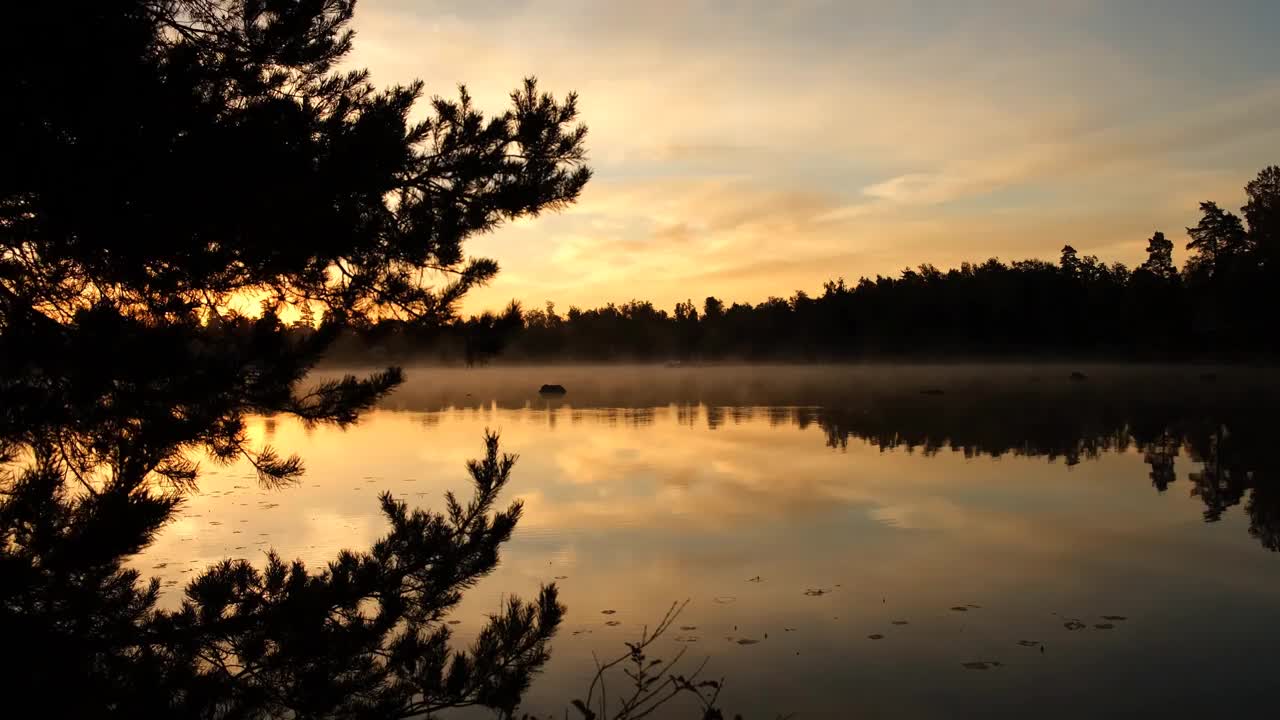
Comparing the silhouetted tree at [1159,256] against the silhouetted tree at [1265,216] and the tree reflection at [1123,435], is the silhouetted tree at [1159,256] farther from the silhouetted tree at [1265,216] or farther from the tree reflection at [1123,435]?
the tree reflection at [1123,435]

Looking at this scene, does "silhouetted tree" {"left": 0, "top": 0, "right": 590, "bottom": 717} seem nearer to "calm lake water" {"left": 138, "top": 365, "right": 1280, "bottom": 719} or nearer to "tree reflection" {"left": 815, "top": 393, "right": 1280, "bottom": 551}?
"calm lake water" {"left": 138, "top": 365, "right": 1280, "bottom": 719}

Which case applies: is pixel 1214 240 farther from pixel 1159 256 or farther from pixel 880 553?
pixel 880 553

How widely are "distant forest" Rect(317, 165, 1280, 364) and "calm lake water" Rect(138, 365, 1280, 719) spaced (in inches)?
2485

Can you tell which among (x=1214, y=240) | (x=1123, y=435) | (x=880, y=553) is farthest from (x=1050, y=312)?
(x=880, y=553)

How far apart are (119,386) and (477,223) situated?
6.98 feet

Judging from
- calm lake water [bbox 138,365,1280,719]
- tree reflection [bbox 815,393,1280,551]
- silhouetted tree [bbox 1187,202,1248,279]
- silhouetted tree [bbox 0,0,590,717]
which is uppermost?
silhouetted tree [bbox 1187,202,1248,279]

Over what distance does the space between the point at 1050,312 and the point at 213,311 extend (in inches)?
3838

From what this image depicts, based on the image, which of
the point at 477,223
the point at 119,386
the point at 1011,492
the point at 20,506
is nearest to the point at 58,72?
the point at 119,386

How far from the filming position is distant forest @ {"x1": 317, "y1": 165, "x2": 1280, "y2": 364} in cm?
7388

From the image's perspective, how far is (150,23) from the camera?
3.97 meters

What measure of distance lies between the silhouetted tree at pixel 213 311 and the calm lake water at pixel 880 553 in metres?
1.58

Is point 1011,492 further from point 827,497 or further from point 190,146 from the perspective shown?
point 190,146

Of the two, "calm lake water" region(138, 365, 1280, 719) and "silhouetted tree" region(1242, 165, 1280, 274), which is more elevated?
"silhouetted tree" region(1242, 165, 1280, 274)

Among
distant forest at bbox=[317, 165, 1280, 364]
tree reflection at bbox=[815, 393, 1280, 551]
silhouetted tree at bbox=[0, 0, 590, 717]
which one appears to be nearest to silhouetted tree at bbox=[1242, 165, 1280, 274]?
distant forest at bbox=[317, 165, 1280, 364]
